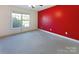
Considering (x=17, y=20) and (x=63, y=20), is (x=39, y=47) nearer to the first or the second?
(x=63, y=20)

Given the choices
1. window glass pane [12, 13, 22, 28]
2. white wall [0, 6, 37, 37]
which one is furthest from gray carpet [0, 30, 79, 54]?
window glass pane [12, 13, 22, 28]

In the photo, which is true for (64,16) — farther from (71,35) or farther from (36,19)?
(36,19)

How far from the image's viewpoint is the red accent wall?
3.79 meters

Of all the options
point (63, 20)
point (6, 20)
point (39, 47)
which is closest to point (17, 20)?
point (6, 20)

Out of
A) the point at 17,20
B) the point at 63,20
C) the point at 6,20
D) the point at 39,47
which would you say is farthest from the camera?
the point at 17,20

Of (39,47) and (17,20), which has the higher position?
(17,20)

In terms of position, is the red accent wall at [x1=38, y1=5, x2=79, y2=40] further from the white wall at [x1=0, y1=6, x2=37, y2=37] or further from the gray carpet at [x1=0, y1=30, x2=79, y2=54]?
the white wall at [x1=0, y1=6, x2=37, y2=37]

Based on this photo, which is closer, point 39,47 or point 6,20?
point 39,47

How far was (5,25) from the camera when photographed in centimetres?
488

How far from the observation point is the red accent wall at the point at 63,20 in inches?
149

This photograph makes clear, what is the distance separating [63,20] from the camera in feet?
14.7

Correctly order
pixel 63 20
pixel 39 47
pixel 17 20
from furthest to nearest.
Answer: pixel 17 20
pixel 63 20
pixel 39 47
